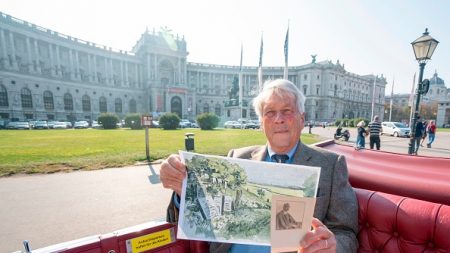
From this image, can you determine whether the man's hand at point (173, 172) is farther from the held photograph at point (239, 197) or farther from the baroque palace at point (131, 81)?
the baroque palace at point (131, 81)

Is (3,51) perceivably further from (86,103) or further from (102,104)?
(102,104)

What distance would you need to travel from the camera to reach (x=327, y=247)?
1.16m

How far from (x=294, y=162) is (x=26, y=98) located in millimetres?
63385

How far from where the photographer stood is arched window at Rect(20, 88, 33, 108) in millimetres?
48438

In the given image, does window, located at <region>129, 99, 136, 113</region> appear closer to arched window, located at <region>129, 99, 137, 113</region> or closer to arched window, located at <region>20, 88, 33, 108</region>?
arched window, located at <region>129, 99, 137, 113</region>

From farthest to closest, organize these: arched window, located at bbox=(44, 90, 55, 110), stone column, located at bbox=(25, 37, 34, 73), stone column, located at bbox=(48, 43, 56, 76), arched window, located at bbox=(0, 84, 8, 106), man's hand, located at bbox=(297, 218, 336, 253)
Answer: stone column, located at bbox=(48, 43, 56, 76) → arched window, located at bbox=(44, 90, 55, 110) → stone column, located at bbox=(25, 37, 34, 73) → arched window, located at bbox=(0, 84, 8, 106) → man's hand, located at bbox=(297, 218, 336, 253)

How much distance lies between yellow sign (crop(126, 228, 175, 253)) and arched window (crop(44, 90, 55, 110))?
6383 centimetres

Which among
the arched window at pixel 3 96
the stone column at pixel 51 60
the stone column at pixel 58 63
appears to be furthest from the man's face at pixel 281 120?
the stone column at pixel 58 63

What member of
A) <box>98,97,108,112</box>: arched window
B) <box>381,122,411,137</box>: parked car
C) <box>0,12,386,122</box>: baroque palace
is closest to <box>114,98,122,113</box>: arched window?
<box>0,12,386,122</box>: baroque palace

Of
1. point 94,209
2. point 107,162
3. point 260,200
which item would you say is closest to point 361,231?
point 260,200

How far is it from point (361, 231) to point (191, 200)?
1.43 meters

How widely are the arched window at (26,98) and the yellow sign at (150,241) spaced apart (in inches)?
2450

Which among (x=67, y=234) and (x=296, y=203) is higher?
(x=296, y=203)

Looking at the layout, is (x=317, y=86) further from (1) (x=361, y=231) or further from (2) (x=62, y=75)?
(1) (x=361, y=231)
